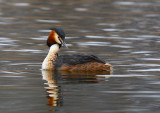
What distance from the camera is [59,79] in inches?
505

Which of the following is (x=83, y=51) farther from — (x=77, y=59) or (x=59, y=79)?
(x=59, y=79)

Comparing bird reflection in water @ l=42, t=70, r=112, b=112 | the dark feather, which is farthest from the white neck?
the dark feather

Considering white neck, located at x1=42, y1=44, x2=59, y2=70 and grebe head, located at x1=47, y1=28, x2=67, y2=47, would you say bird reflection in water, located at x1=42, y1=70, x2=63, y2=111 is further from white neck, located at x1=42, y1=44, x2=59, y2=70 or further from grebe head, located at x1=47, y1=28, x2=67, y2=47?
grebe head, located at x1=47, y1=28, x2=67, y2=47

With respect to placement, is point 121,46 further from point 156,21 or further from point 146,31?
point 156,21

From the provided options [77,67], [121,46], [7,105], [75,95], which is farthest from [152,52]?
[7,105]

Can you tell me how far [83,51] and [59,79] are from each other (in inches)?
154

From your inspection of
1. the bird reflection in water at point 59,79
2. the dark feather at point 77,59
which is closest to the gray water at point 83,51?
the bird reflection in water at point 59,79

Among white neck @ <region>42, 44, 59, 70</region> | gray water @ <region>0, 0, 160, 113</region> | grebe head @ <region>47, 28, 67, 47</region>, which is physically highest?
grebe head @ <region>47, 28, 67, 47</region>

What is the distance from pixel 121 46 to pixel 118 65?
119 inches

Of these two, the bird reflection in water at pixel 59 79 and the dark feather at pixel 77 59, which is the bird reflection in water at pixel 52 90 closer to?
the bird reflection in water at pixel 59 79

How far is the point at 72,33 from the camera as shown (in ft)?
67.3

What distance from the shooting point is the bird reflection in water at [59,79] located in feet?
36.0

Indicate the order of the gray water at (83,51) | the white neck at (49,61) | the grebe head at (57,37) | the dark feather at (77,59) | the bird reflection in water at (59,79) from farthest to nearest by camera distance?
1. the grebe head at (57,37)
2. the white neck at (49,61)
3. the dark feather at (77,59)
4. the bird reflection in water at (59,79)
5. the gray water at (83,51)

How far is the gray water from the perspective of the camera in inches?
416
